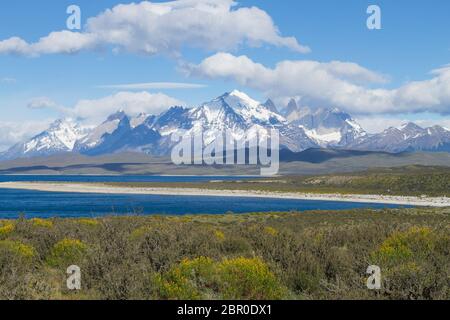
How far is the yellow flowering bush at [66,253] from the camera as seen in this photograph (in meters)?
16.9

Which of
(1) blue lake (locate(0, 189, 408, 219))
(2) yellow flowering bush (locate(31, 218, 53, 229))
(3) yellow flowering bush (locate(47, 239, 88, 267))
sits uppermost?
(3) yellow flowering bush (locate(47, 239, 88, 267))

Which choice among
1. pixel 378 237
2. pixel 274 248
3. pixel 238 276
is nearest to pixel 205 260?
pixel 238 276

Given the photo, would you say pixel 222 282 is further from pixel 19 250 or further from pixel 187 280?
pixel 19 250

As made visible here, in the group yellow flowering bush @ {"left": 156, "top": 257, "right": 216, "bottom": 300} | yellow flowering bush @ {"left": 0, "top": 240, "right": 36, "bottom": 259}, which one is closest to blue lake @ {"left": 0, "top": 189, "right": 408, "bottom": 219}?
yellow flowering bush @ {"left": 0, "top": 240, "right": 36, "bottom": 259}

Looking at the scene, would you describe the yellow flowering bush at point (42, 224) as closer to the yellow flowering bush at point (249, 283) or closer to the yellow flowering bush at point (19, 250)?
the yellow flowering bush at point (19, 250)

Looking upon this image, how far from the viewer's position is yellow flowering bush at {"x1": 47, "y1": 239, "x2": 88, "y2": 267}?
16.9 m

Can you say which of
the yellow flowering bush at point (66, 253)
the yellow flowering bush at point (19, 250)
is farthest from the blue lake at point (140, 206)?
the yellow flowering bush at point (19, 250)

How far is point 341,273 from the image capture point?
14055 millimetres

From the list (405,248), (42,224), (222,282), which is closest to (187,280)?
(222,282)

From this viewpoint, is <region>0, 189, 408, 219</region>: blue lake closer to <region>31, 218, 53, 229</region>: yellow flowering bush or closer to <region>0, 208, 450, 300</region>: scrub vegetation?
<region>31, 218, 53, 229</region>: yellow flowering bush

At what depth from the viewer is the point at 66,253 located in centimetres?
1728

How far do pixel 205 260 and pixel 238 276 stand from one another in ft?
5.59

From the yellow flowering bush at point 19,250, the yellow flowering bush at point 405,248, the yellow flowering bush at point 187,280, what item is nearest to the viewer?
the yellow flowering bush at point 187,280
